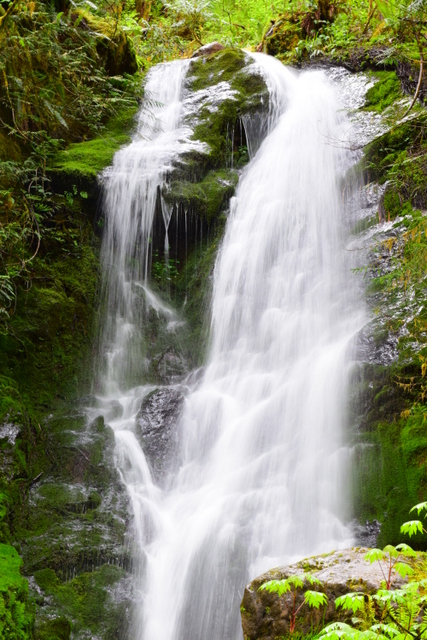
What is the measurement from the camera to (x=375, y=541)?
15.3 feet

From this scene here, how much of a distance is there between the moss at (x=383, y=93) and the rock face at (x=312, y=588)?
327 inches

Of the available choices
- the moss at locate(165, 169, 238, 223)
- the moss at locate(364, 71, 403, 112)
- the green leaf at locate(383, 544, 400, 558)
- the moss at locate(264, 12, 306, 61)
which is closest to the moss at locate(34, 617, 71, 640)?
the green leaf at locate(383, 544, 400, 558)

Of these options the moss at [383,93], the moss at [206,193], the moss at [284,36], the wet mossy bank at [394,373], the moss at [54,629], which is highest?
the moss at [284,36]

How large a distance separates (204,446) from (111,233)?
3.88 m

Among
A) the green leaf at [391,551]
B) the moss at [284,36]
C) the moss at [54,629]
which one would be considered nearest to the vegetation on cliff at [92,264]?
the moss at [54,629]

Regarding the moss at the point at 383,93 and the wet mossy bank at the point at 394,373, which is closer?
the wet mossy bank at the point at 394,373

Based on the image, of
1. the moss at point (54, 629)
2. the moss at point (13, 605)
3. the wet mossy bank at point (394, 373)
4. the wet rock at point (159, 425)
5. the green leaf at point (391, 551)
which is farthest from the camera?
the wet rock at point (159, 425)

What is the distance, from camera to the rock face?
330cm

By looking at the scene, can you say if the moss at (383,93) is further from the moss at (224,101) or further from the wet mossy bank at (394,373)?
the wet mossy bank at (394,373)

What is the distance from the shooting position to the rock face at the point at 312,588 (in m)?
3.30

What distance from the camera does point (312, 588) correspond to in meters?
3.34

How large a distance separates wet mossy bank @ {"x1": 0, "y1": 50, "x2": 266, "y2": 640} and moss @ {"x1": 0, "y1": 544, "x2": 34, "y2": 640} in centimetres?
3

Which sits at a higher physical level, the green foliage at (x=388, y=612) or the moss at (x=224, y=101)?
the moss at (x=224, y=101)

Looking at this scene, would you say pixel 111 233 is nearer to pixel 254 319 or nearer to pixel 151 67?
pixel 254 319
